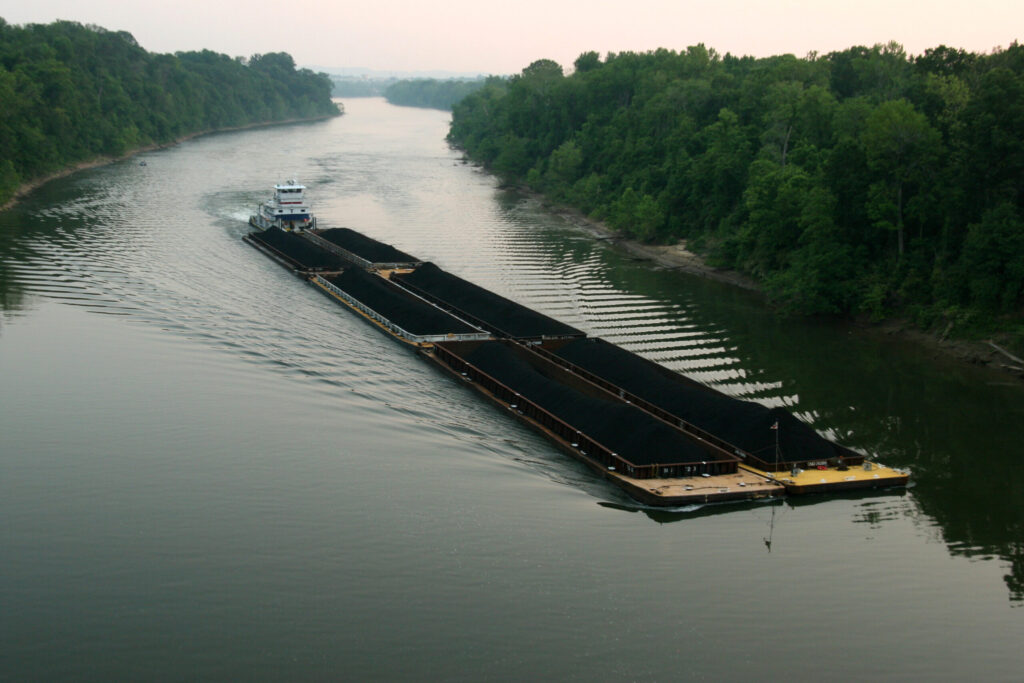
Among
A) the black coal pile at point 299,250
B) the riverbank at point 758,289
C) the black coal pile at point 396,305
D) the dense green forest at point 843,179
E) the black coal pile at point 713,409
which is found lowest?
the riverbank at point 758,289

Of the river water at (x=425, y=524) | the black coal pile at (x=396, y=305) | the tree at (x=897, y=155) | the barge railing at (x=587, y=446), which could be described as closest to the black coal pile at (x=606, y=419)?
the barge railing at (x=587, y=446)

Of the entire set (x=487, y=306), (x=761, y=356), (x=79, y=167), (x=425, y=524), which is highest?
(x=487, y=306)

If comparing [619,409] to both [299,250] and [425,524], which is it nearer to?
[425,524]

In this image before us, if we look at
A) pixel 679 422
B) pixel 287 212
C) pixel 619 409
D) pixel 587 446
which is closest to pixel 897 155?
pixel 679 422

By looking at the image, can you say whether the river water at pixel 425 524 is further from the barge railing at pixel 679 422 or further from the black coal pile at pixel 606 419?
the barge railing at pixel 679 422

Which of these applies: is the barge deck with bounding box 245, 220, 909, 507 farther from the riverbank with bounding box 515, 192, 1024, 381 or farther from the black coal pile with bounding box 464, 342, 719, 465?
the riverbank with bounding box 515, 192, 1024, 381

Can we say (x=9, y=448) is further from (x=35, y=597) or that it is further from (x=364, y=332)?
(x=364, y=332)
